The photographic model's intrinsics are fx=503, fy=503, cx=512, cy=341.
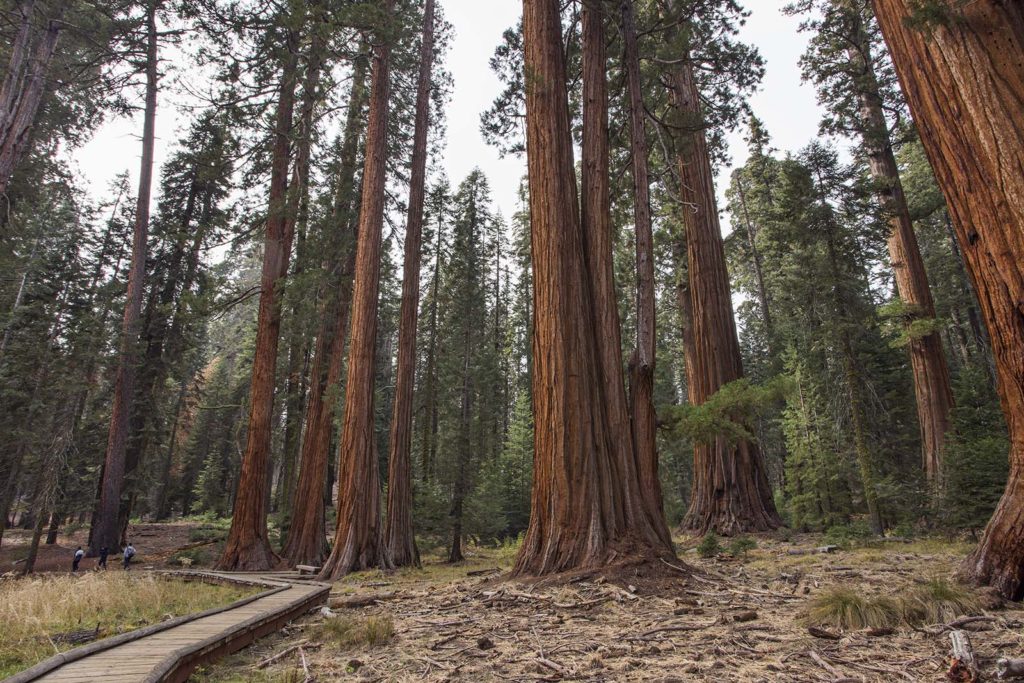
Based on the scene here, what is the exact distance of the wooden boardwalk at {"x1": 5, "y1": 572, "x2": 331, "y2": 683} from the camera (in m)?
2.95

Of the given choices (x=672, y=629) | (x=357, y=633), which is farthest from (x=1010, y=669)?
(x=357, y=633)

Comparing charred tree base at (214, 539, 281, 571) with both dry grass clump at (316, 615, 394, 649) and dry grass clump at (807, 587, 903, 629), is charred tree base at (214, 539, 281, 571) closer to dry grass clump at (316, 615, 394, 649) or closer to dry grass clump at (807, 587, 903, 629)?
dry grass clump at (316, 615, 394, 649)

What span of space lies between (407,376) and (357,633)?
9281mm

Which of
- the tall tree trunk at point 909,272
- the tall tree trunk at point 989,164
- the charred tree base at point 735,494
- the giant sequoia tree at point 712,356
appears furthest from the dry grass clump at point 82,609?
the tall tree trunk at point 909,272

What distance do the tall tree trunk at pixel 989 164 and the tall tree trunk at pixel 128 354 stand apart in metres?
19.2

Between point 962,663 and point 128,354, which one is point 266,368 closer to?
point 128,354

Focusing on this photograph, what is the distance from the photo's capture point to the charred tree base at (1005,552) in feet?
13.5

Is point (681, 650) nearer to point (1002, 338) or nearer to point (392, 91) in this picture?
point (1002, 338)

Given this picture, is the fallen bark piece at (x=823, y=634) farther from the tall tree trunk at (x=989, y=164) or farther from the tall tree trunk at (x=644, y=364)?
the tall tree trunk at (x=644, y=364)

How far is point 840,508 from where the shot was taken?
15977 millimetres

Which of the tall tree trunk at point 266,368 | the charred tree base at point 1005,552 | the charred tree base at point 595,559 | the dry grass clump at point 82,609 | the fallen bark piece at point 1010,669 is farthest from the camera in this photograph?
the tall tree trunk at point 266,368

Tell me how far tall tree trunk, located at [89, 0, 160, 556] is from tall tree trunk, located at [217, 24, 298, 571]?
5.29 m

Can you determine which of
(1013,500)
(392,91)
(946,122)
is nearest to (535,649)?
(1013,500)

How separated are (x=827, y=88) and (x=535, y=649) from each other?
641 inches
